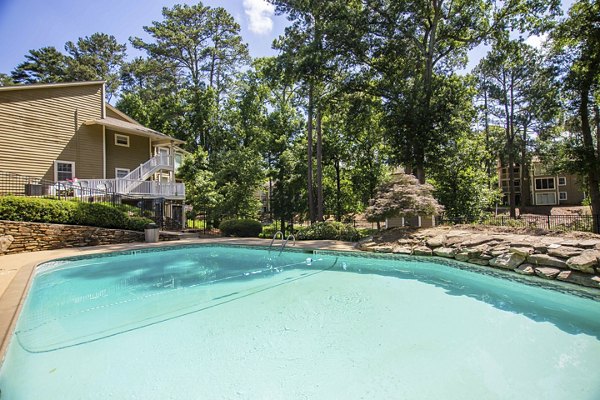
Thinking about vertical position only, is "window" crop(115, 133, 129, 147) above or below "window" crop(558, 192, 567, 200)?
above

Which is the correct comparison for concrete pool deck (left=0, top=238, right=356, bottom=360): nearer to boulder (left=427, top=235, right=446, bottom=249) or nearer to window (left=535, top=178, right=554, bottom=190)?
boulder (left=427, top=235, right=446, bottom=249)

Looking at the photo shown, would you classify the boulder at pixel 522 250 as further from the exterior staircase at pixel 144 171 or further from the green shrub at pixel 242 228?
the exterior staircase at pixel 144 171

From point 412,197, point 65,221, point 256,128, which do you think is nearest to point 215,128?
point 256,128

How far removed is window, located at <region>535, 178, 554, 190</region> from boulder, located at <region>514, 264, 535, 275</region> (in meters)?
42.0

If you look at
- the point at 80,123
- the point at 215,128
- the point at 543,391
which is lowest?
the point at 543,391

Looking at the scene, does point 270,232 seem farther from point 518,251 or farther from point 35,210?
point 518,251

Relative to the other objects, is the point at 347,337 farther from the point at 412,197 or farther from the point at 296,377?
the point at 412,197

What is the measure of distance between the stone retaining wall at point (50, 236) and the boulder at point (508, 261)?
1372cm

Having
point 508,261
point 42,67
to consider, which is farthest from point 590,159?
point 42,67

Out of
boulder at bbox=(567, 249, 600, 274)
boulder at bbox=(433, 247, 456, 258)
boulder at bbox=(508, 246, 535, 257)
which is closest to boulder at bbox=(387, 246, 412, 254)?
boulder at bbox=(433, 247, 456, 258)

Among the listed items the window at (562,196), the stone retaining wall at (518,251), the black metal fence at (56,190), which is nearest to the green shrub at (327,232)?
A: the stone retaining wall at (518,251)

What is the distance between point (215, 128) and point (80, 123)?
1153 cm

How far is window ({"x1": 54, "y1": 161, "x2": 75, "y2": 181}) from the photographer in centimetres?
1631

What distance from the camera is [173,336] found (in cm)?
485
